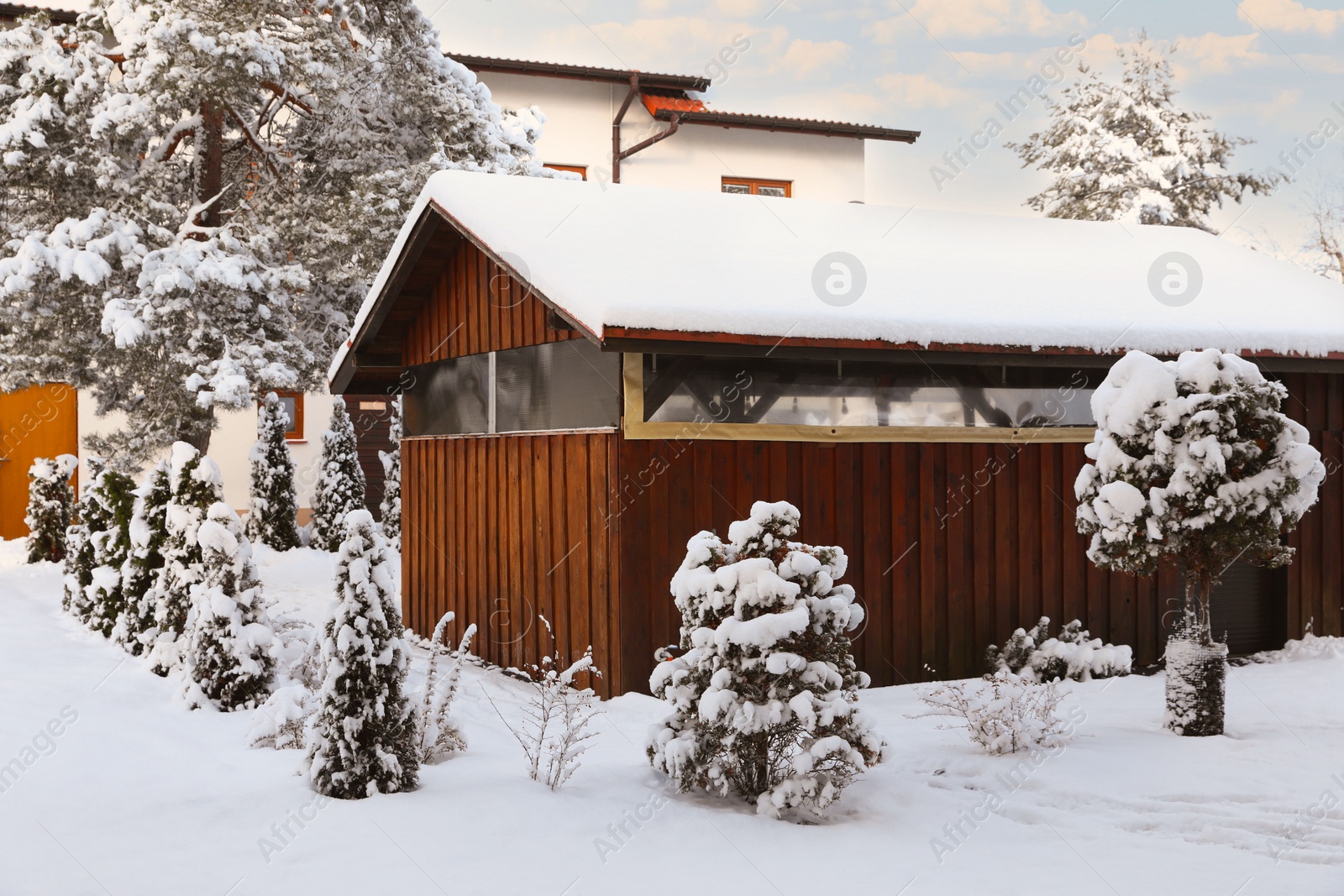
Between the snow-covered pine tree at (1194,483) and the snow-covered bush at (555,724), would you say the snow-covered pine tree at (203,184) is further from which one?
the snow-covered pine tree at (1194,483)

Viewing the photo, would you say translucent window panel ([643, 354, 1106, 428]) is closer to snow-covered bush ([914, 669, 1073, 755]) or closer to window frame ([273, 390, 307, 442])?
snow-covered bush ([914, 669, 1073, 755])

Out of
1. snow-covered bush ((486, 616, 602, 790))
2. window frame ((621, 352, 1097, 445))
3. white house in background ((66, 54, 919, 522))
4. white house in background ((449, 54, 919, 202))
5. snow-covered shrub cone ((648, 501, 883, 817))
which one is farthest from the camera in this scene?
white house in background ((449, 54, 919, 202))

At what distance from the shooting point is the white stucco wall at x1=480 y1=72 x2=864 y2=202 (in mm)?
22625

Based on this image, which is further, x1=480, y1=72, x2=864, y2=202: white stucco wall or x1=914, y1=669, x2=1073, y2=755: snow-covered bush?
x1=480, y1=72, x2=864, y2=202: white stucco wall

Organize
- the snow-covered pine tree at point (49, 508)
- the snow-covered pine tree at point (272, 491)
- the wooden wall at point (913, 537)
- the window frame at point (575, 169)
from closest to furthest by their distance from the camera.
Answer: the wooden wall at point (913, 537)
the snow-covered pine tree at point (49, 508)
the snow-covered pine tree at point (272, 491)
the window frame at point (575, 169)

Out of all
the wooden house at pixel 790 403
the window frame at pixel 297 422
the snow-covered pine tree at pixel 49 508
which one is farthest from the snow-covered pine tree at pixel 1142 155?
the snow-covered pine tree at pixel 49 508

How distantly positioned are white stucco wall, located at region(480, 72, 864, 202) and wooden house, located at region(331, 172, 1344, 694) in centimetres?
1181

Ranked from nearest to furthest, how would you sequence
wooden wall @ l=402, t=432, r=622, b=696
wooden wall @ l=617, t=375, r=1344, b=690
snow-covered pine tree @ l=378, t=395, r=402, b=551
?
wooden wall @ l=617, t=375, r=1344, b=690
wooden wall @ l=402, t=432, r=622, b=696
snow-covered pine tree @ l=378, t=395, r=402, b=551

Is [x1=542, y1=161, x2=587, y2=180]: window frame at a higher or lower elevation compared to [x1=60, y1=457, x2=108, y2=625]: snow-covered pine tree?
higher

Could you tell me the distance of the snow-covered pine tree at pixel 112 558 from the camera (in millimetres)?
10109

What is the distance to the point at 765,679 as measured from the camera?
553 centimetres

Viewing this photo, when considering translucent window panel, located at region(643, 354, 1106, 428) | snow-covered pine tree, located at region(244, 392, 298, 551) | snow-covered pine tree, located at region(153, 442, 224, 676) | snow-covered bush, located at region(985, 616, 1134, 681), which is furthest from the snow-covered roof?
snow-covered pine tree, located at region(244, 392, 298, 551)

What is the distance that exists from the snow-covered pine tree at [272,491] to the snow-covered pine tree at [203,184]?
7.38 feet

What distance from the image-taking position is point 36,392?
761 inches
